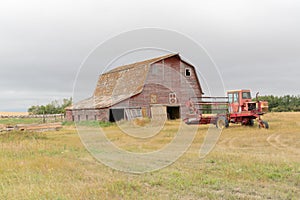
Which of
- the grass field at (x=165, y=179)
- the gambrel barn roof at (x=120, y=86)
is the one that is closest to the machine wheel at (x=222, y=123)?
the grass field at (x=165, y=179)

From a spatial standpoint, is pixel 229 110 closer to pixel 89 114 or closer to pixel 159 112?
pixel 159 112

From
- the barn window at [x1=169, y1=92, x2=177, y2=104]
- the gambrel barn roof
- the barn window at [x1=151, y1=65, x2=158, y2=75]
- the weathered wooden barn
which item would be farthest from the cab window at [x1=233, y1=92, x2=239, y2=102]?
the barn window at [x1=169, y1=92, x2=177, y2=104]

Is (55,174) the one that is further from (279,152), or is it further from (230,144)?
(230,144)

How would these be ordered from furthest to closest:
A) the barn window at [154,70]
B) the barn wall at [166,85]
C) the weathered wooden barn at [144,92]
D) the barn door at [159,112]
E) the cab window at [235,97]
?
1. the barn door at [159,112]
2. the barn wall at [166,85]
3. the barn window at [154,70]
4. the weathered wooden barn at [144,92]
5. the cab window at [235,97]

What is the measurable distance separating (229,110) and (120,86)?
527 inches

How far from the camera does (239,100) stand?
20516 mm

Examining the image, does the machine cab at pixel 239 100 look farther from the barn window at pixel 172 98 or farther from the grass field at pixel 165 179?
→ the barn window at pixel 172 98

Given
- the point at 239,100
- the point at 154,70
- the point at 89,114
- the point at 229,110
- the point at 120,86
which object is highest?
the point at 154,70

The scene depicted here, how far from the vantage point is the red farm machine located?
65.8ft

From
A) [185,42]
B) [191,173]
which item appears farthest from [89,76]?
[191,173]

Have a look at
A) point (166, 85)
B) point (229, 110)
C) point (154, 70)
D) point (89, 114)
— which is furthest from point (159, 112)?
point (229, 110)

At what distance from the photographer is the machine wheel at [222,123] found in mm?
20234

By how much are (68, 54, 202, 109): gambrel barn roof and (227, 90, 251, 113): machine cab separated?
33.9 ft

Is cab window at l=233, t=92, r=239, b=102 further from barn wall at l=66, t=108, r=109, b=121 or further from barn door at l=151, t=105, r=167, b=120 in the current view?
barn wall at l=66, t=108, r=109, b=121
